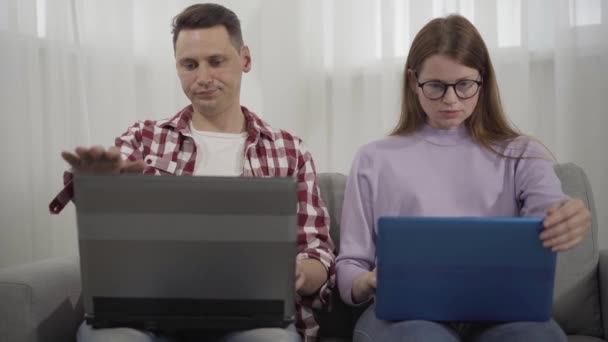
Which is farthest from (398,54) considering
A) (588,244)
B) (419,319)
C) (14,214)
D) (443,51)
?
(14,214)

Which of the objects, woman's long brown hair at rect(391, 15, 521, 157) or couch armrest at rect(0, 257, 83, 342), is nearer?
couch armrest at rect(0, 257, 83, 342)

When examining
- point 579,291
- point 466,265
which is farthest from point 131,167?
point 579,291

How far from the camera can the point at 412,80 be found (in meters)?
1.39

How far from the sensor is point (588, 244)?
1.45 meters

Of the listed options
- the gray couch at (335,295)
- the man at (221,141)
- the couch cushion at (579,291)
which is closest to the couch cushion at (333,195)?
the gray couch at (335,295)

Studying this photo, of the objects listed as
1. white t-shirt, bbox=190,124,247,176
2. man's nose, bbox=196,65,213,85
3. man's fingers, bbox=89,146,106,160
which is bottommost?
white t-shirt, bbox=190,124,247,176

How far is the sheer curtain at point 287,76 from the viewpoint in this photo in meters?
1.84

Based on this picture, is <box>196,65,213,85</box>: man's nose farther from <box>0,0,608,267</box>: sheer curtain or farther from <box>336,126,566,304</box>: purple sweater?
<box>0,0,608,267</box>: sheer curtain

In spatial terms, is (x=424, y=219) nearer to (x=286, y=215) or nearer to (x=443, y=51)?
(x=286, y=215)

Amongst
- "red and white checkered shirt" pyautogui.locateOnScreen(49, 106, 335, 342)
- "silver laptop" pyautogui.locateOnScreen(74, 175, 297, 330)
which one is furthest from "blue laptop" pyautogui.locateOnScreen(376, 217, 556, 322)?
"red and white checkered shirt" pyautogui.locateOnScreen(49, 106, 335, 342)

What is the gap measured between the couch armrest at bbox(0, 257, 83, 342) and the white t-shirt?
352 mm

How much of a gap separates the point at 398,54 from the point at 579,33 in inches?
20.8

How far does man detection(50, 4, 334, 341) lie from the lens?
1.38 meters

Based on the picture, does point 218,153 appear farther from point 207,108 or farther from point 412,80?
point 412,80
